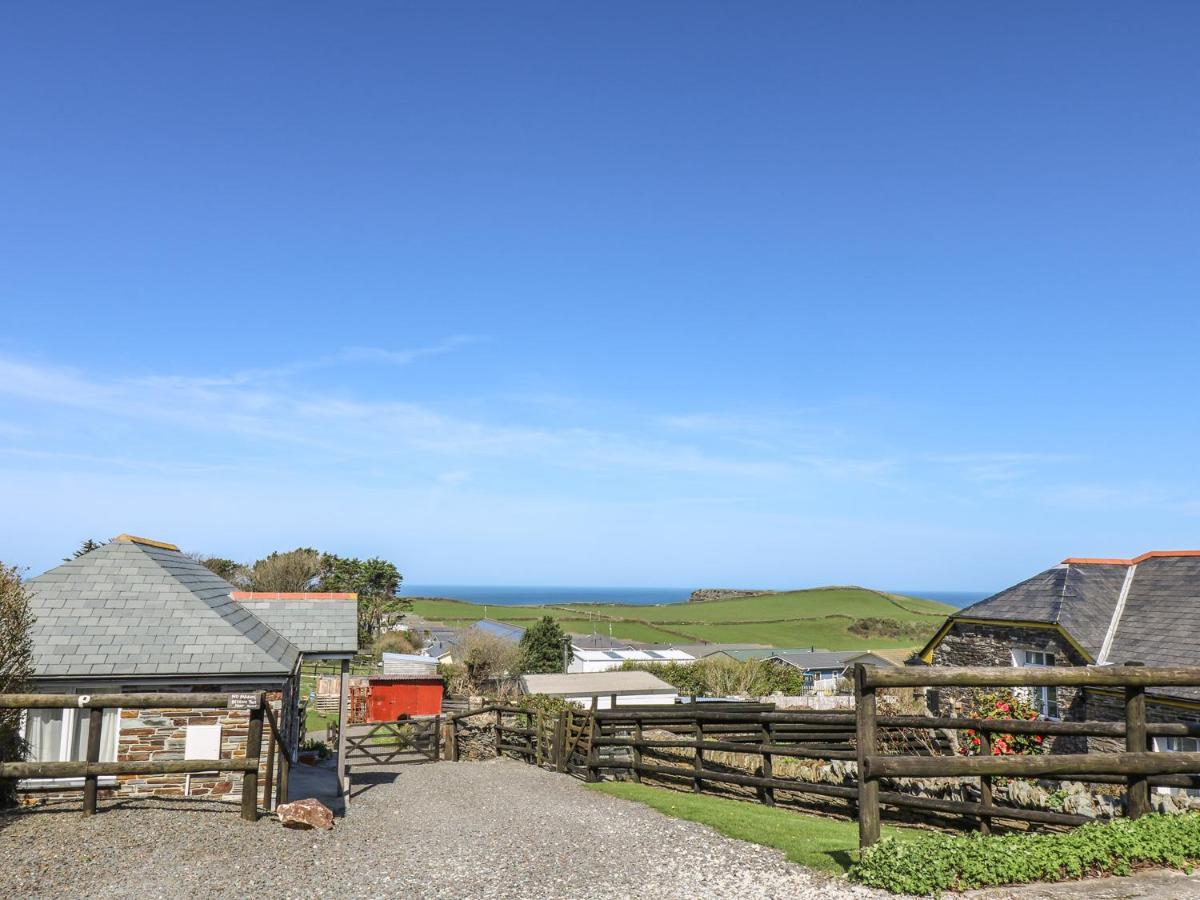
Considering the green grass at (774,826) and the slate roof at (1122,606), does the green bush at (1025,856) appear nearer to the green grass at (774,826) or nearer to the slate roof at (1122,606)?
the green grass at (774,826)

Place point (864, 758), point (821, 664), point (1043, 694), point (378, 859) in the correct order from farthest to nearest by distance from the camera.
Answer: point (821, 664)
point (1043, 694)
point (378, 859)
point (864, 758)

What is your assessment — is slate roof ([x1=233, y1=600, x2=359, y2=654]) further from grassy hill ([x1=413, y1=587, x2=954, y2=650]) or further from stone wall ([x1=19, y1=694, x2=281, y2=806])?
grassy hill ([x1=413, y1=587, x2=954, y2=650])

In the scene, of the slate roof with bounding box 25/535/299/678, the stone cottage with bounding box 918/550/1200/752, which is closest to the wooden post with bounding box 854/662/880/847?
the slate roof with bounding box 25/535/299/678

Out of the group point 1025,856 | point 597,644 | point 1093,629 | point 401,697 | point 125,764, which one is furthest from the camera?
point 597,644

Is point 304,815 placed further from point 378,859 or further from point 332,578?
point 332,578

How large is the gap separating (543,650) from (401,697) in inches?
1134

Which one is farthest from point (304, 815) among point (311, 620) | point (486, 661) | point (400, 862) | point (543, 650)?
point (543, 650)

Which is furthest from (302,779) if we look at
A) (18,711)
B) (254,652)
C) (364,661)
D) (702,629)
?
(702,629)

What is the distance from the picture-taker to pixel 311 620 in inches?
875

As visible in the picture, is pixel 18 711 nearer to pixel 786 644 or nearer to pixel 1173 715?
pixel 1173 715

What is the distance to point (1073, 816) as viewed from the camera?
36.1ft

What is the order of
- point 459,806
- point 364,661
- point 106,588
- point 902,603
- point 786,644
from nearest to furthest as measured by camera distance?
1. point 459,806
2. point 106,588
3. point 364,661
4. point 786,644
5. point 902,603

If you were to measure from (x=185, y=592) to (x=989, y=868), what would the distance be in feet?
60.7

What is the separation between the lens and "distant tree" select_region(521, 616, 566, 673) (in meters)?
80.6
